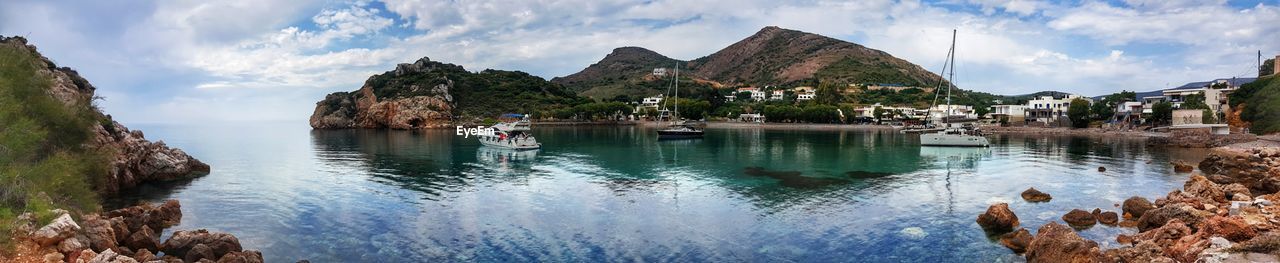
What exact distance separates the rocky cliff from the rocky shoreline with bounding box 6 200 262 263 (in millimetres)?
10977

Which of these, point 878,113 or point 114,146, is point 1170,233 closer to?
point 114,146

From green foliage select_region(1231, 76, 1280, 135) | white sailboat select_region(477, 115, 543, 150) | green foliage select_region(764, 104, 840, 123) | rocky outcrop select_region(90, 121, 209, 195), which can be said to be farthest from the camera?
green foliage select_region(764, 104, 840, 123)

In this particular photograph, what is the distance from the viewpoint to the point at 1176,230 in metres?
20.2

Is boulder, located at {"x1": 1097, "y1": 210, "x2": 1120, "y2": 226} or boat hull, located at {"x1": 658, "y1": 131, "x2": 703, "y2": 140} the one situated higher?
→ boat hull, located at {"x1": 658, "y1": 131, "x2": 703, "y2": 140}

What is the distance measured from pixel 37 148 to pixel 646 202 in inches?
944

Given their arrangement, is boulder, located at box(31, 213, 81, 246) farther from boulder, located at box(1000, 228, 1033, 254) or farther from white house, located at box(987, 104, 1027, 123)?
white house, located at box(987, 104, 1027, 123)

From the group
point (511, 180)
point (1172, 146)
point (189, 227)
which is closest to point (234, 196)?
point (189, 227)

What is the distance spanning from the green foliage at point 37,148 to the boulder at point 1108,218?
3499 centimetres

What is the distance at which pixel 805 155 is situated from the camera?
209ft

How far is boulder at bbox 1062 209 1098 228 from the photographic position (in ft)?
86.3

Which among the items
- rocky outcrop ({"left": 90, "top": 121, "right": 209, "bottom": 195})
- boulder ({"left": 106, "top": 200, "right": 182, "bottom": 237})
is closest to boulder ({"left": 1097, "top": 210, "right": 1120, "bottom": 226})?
boulder ({"left": 106, "top": 200, "right": 182, "bottom": 237})

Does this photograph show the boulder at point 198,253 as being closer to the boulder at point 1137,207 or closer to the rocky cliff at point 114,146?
the rocky cliff at point 114,146

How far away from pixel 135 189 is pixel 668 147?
169 feet

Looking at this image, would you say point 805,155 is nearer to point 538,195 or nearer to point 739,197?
point 739,197
